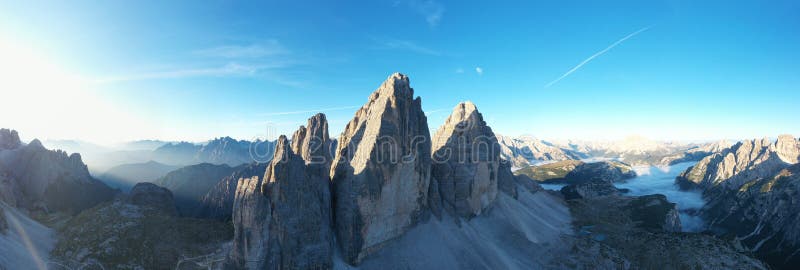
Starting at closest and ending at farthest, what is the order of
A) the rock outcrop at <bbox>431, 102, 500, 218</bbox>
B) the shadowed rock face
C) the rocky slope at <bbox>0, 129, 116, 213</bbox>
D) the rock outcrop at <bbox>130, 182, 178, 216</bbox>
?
the rock outcrop at <bbox>431, 102, 500, 218</bbox> → the rock outcrop at <bbox>130, 182, 178, 216</bbox> → the rocky slope at <bbox>0, 129, 116, 213</bbox> → the shadowed rock face

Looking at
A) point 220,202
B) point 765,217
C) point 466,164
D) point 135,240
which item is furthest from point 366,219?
point 765,217

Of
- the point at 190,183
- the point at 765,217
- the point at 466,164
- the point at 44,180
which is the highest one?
the point at 466,164

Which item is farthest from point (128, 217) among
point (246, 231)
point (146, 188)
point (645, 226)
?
point (645, 226)

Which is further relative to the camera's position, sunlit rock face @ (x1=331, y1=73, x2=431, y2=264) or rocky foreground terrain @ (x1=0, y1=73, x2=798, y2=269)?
sunlit rock face @ (x1=331, y1=73, x2=431, y2=264)

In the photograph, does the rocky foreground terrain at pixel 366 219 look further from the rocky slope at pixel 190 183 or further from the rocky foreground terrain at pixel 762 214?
A: the rocky foreground terrain at pixel 762 214

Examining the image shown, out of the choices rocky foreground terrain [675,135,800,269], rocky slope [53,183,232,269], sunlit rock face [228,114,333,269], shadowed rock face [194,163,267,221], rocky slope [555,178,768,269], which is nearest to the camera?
sunlit rock face [228,114,333,269]

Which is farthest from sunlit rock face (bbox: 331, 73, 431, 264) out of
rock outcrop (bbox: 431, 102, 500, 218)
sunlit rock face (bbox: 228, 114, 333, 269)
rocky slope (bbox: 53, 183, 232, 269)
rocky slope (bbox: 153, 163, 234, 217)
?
rocky slope (bbox: 153, 163, 234, 217)

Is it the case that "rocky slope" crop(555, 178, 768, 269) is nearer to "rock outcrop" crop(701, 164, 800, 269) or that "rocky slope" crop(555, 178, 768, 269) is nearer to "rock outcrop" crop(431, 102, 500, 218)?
"rock outcrop" crop(431, 102, 500, 218)

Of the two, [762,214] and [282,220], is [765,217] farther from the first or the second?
[282,220]
